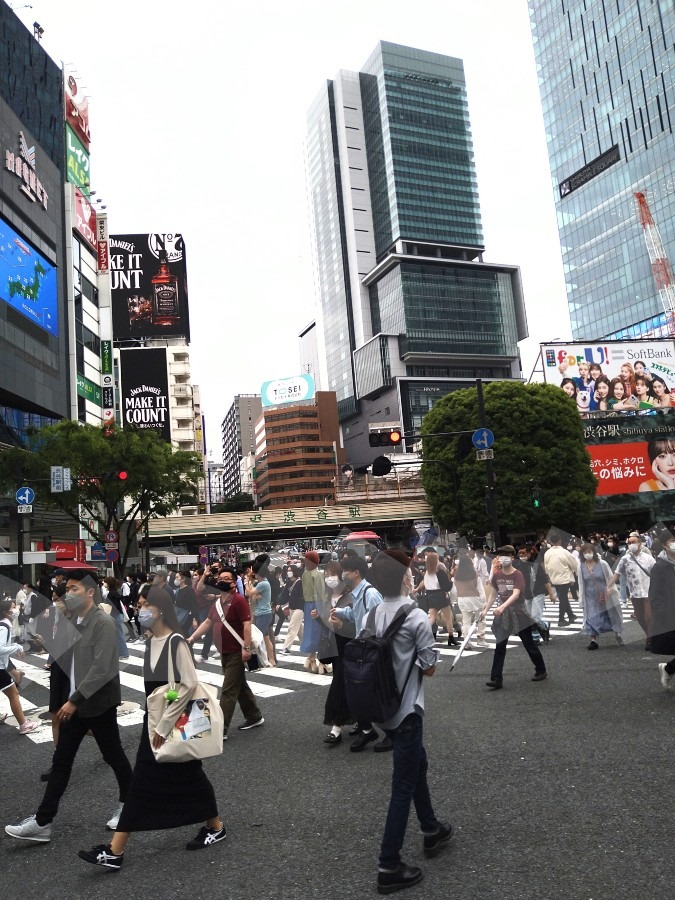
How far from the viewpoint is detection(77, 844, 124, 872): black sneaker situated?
4.36 m

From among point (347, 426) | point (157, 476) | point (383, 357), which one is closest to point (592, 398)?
point (157, 476)

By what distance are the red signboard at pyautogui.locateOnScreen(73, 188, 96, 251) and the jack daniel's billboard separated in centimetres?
3537

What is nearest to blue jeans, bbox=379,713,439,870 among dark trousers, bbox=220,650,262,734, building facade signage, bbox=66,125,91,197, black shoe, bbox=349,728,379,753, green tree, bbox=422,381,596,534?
black shoe, bbox=349,728,379,753

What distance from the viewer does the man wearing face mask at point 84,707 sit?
4918mm

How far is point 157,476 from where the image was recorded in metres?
36.0

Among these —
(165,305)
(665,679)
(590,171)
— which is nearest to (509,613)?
(665,679)

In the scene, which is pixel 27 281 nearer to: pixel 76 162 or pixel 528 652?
pixel 76 162

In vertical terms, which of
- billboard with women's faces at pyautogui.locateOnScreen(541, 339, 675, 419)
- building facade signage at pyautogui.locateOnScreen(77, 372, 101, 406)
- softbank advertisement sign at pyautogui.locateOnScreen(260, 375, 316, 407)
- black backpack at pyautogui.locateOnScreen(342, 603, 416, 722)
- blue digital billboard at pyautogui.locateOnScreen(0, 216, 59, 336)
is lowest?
black backpack at pyautogui.locateOnScreen(342, 603, 416, 722)

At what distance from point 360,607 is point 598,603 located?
645cm

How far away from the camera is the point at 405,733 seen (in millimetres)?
4121

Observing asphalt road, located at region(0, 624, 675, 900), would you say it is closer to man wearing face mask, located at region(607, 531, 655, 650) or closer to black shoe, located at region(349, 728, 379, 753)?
black shoe, located at region(349, 728, 379, 753)

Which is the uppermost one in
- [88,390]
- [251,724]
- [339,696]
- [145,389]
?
[145,389]

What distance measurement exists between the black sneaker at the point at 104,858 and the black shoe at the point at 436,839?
186 cm

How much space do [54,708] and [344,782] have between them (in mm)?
2379
